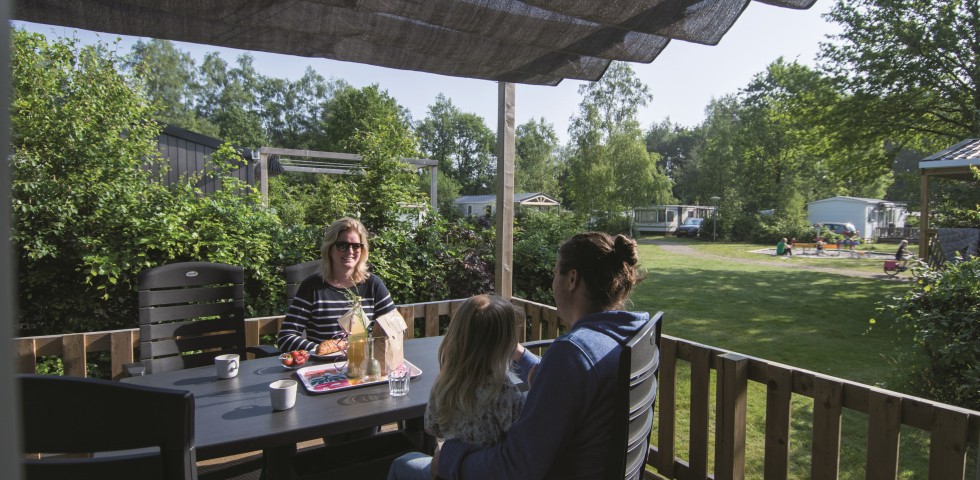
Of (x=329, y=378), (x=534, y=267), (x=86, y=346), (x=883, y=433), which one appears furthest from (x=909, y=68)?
(x=86, y=346)

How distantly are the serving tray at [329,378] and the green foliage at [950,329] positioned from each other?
370 centimetres

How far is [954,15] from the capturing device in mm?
11305

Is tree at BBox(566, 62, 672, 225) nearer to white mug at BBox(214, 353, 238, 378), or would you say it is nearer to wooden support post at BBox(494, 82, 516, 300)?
wooden support post at BBox(494, 82, 516, 300)

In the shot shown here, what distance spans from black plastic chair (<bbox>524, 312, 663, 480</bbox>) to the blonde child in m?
0.36

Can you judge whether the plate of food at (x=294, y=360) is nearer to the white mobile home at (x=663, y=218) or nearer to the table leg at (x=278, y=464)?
the table leg at (x=278, y=464)

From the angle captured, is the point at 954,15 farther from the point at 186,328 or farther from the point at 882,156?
the point at 186,328

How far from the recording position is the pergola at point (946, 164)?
31.3ft

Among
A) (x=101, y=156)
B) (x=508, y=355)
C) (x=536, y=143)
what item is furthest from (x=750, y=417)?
(x=536, y=143)

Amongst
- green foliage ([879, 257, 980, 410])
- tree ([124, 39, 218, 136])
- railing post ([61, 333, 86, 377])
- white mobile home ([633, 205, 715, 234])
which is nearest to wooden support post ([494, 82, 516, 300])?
railing post ([61, 333, 86, 377])

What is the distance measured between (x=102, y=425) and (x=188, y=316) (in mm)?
2121

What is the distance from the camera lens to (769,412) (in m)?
2.33

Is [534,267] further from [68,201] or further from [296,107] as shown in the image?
[296,107]

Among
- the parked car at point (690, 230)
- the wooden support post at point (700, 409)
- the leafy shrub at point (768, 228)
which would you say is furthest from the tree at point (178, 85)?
the wooden support post at point (700, 409)

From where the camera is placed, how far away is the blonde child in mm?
1537
